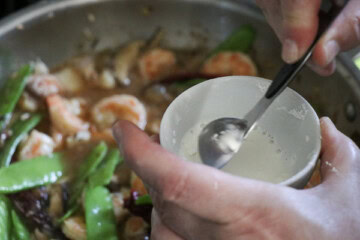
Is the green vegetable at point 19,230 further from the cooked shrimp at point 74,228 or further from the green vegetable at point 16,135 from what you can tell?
the green vegetable at point 16,135

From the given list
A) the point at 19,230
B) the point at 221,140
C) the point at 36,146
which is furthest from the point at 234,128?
the point at 36,146

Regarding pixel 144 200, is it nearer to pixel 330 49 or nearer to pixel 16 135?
pixel 16 135

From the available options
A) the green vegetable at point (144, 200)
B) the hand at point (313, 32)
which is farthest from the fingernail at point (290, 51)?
the green vegetable at point (144, 200)

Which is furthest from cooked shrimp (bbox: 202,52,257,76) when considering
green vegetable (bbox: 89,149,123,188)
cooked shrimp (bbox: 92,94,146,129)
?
green vegetable (bbox: 89,149,123,188)

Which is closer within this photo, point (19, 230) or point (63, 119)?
point (19, 230)

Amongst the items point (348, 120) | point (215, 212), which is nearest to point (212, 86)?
point (215, 212)

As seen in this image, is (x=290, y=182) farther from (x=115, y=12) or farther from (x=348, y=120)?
(x=115, y=12)
